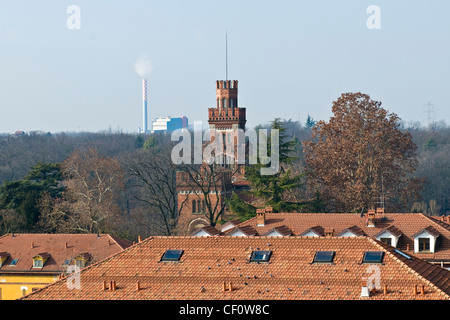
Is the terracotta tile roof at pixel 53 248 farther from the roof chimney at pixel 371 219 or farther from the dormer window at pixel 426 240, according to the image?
the dormer window at pixel 426 240

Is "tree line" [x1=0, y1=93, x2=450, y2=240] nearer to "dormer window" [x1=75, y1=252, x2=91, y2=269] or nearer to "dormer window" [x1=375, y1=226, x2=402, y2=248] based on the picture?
"dormer window" [x1=75, y1=252, x2=91, y2=269]

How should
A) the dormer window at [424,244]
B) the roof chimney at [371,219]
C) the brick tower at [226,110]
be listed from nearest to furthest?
1. the dormer window at [424,244]
2. the roof chimney at [371,219]
3. the brick tower at [226,110]

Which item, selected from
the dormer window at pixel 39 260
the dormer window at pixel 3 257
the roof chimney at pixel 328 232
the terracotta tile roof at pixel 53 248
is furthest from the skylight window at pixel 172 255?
the dormer window at pixel 3 257

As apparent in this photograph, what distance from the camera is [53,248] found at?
53.8 meters

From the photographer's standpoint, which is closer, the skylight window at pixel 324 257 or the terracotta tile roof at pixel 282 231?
the skylight window at pixel 324 257

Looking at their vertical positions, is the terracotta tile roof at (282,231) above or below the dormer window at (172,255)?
below

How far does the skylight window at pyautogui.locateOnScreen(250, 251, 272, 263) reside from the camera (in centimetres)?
3127

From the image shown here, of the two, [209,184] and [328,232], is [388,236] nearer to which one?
[328,232]

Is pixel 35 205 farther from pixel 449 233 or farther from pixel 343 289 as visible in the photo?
pixel 343 289

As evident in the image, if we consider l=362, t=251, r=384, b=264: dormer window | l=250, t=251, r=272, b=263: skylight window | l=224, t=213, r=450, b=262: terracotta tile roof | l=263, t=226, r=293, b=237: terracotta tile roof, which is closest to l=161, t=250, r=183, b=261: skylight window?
l=250, t=251, r=272, b=263: skylight window

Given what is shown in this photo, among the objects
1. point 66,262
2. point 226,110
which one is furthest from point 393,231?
point 226,110

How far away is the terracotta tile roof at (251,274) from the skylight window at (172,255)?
0.20 metres

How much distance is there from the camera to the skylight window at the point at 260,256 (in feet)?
103

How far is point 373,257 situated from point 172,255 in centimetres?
675
